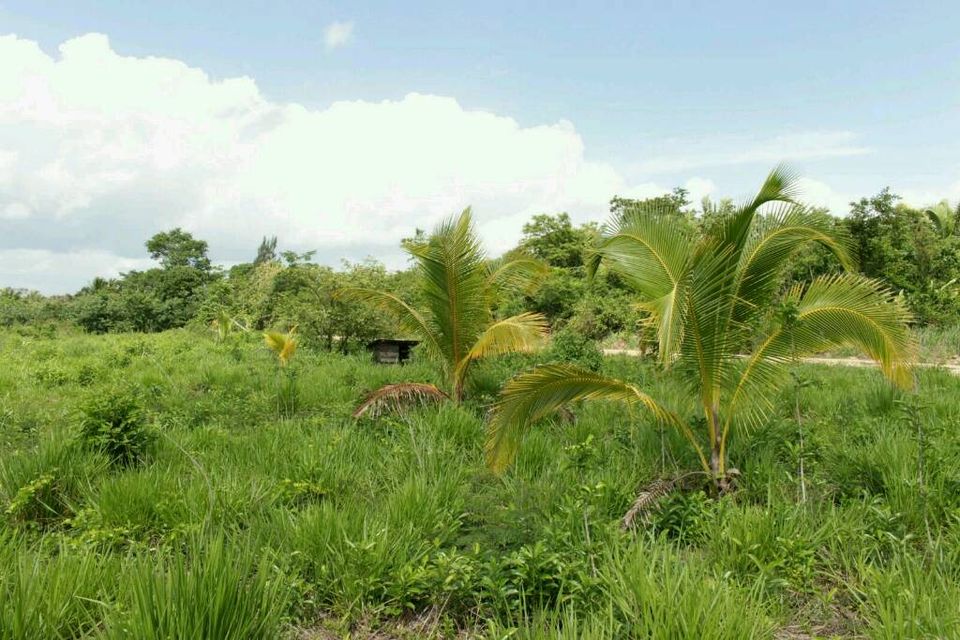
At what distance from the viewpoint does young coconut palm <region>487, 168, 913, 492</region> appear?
407 centimetres

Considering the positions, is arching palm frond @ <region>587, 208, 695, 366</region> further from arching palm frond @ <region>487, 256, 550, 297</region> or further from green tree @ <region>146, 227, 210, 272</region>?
green tree @ <region>146, 227, 210, 272</region>

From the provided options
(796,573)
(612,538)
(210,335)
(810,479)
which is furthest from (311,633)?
(210,335)

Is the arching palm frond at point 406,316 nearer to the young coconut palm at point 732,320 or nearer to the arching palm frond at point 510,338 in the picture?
the arching palm frond at point 510,338

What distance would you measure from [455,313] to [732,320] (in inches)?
130

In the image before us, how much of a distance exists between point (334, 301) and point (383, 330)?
4.32 ft

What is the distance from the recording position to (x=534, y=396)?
410 cm

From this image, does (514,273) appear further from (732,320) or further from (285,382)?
(285,382)

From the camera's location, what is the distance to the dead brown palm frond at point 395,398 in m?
5.97

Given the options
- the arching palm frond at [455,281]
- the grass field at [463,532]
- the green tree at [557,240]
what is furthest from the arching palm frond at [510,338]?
the green tree at [557,240]

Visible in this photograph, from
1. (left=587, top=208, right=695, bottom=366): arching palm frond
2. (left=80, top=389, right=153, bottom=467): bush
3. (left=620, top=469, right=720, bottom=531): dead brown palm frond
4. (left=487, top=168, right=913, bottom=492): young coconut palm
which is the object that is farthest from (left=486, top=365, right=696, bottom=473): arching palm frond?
(left=80, top=389, right=153, bottom=467): bush

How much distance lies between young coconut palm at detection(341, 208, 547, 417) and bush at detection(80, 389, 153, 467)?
218cm

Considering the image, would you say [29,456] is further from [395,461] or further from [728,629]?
[728,629]

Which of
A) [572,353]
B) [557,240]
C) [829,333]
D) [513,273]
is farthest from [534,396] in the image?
[557,240]

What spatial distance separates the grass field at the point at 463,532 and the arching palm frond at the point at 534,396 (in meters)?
0.27
